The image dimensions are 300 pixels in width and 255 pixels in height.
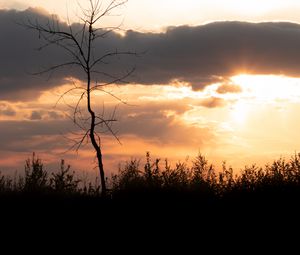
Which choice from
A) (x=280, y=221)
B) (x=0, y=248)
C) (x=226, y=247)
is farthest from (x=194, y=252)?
(x=0, y=248)

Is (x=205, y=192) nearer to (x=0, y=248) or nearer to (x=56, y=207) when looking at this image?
(x=56, y=207)

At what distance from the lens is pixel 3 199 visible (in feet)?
61.1

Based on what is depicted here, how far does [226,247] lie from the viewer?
52.5 ft

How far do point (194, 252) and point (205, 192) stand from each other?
8.89ft

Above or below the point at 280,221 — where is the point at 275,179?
above

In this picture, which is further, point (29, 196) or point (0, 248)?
point (29, 196)

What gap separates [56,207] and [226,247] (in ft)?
17.8

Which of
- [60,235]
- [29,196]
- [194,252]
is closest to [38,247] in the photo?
[60,235]

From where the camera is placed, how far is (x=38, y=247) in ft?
54.6

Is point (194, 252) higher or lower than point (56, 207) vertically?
lower

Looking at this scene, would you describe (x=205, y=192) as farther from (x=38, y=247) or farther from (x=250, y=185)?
(x=38, y=247)

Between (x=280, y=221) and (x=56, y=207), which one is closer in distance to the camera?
(x=280, y=221)

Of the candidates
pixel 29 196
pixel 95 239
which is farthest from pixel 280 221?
pixel 29 196

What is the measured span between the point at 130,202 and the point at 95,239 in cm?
170
